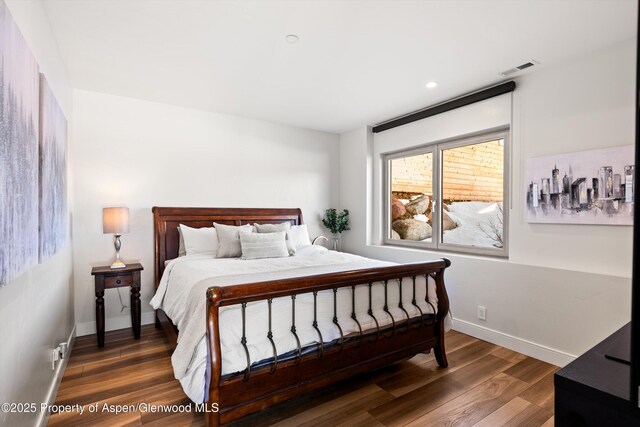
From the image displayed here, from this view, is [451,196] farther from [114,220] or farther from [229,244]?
[114,220]

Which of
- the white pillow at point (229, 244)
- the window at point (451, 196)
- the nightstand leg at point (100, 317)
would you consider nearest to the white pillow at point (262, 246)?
the white pillow at point (229, 244)

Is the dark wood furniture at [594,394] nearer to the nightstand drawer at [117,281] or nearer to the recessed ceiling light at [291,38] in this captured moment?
the recessed ceiling light at [291,38]

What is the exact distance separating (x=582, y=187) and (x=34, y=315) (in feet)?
12.0

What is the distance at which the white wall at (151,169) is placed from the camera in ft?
10.7

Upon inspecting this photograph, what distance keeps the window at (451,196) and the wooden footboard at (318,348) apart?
1124mm

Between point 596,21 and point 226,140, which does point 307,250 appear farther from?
point 596,21

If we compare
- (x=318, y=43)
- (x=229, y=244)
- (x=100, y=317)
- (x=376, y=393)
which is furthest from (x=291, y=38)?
(x=100, y=317)

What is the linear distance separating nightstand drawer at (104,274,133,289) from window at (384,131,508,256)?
309 cm

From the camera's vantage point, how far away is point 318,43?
7.70ft

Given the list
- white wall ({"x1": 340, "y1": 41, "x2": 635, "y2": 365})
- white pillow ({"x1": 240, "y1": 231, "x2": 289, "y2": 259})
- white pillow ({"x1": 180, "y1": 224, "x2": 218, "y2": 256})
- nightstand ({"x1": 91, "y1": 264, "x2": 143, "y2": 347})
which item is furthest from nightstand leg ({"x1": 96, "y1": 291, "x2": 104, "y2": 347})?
white wall ({"x1": 340, "y1": 41, "x2": 635, "y2": 365})

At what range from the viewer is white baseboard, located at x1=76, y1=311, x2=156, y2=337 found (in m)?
3.22

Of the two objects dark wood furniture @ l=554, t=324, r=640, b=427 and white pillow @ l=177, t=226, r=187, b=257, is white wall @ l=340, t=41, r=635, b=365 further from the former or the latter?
white pillow @ l=177, t=226, r=187, b=257

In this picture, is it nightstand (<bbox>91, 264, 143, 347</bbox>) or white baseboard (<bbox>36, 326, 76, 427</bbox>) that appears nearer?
white baseboard (<bbox>36, 326, 76, 427</bbox>)

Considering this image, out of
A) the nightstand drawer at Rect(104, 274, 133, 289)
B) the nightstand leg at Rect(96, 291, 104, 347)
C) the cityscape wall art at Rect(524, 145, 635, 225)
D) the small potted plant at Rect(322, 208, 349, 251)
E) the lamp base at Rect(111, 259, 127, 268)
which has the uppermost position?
the cityscape wall art at Rect(524, 145, 635, 225)
